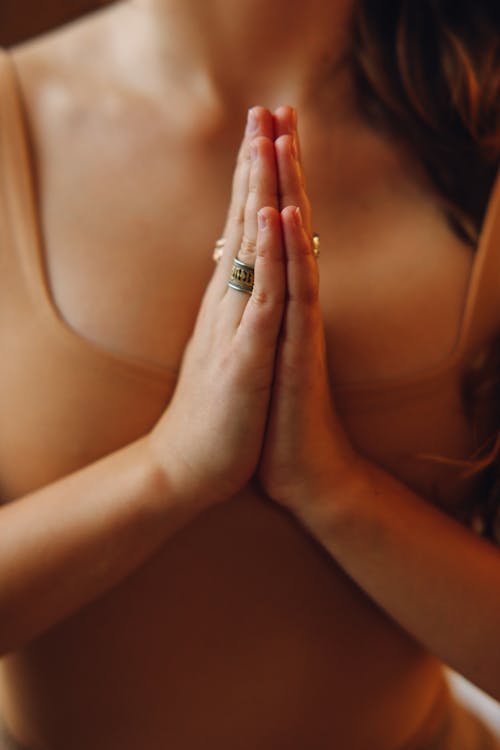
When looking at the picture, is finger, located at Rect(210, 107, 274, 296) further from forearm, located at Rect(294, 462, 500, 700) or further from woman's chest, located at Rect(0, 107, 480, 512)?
forearm, located at Rect(294, 462, 500, 700)

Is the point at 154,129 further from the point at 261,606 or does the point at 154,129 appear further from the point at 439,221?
the point at 261,606

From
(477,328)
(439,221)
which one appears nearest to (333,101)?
(439,221)

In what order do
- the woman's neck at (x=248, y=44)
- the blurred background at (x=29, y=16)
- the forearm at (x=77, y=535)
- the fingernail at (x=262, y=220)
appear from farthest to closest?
the blurred background at (x=29, y=16), the woman's neck at (x=248, y=44), the forearm at (x=77, y=535), the fingernail at (x=262, y=220)

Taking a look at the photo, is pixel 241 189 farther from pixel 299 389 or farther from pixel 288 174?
pixel 299 389

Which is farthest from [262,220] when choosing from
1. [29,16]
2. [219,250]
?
[29,16]

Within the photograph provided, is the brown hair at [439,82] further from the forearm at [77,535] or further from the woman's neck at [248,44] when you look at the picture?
the forearm at [77,535]

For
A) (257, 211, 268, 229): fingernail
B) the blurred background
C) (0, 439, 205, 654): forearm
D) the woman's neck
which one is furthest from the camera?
the blurred background

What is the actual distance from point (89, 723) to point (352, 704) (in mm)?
275

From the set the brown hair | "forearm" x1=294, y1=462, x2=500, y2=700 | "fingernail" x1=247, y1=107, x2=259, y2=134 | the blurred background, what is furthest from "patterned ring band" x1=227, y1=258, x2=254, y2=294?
the blurred background

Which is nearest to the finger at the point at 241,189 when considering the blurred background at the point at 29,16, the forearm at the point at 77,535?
the forearm at the point at 77,535

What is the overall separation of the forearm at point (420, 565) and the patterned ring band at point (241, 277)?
0.70 feet

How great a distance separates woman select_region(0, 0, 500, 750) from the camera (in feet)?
2.63

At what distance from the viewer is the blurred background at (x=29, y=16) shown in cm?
147

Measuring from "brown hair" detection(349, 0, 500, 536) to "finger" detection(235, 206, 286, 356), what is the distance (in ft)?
1.06
